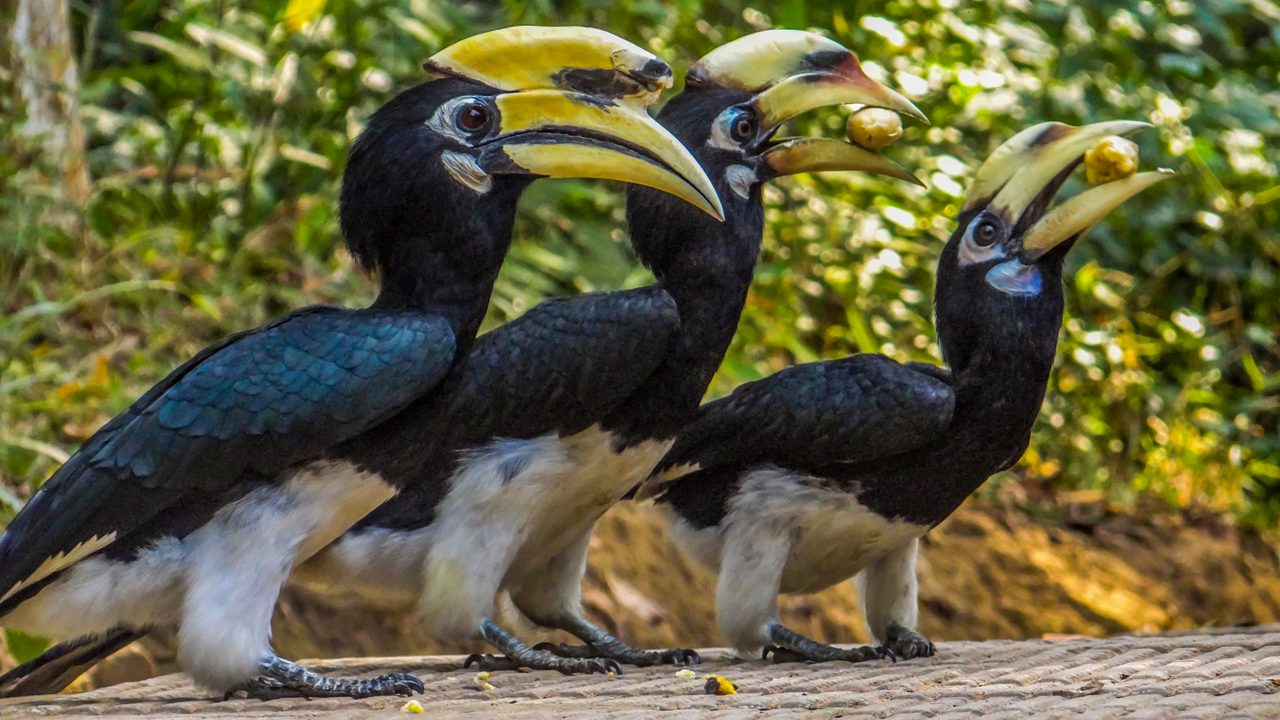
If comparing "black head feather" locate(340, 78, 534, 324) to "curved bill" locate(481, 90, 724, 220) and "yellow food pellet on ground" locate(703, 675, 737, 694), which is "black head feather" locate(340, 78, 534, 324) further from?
"yellow food pellet on ground" locate(703, 675, 737, 694)

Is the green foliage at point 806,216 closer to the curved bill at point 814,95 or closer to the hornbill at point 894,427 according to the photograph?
the hornbill at point 894,427

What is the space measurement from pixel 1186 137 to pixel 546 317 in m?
4.38

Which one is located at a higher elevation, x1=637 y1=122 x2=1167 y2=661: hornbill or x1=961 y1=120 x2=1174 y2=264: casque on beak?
x1=961 y1=120 x2=1174 y2=264: casque on beak

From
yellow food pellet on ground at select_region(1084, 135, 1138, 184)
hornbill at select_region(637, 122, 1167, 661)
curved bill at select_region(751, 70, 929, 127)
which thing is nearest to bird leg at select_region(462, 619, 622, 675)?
hornbill at select_region(637, 122, 1167, 661)

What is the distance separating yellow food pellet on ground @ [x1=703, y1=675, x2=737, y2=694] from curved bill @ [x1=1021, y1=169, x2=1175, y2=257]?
4.30 feet

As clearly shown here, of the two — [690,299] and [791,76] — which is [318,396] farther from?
[791,76]

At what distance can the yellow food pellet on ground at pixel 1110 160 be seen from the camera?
3.71m

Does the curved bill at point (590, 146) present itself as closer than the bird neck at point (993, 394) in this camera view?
Yes

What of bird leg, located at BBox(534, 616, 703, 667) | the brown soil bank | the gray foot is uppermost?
bird leg, located at BBox(534, 616, 703, 667)

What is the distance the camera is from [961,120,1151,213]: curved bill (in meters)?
3.74

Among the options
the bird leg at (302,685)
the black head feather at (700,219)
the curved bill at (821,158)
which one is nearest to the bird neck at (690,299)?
the black head feather at (700,219)

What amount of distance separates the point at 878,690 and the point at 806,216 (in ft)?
13.0

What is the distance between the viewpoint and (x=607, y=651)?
12.2ft

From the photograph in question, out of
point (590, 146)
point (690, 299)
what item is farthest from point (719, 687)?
point (590, 146)
